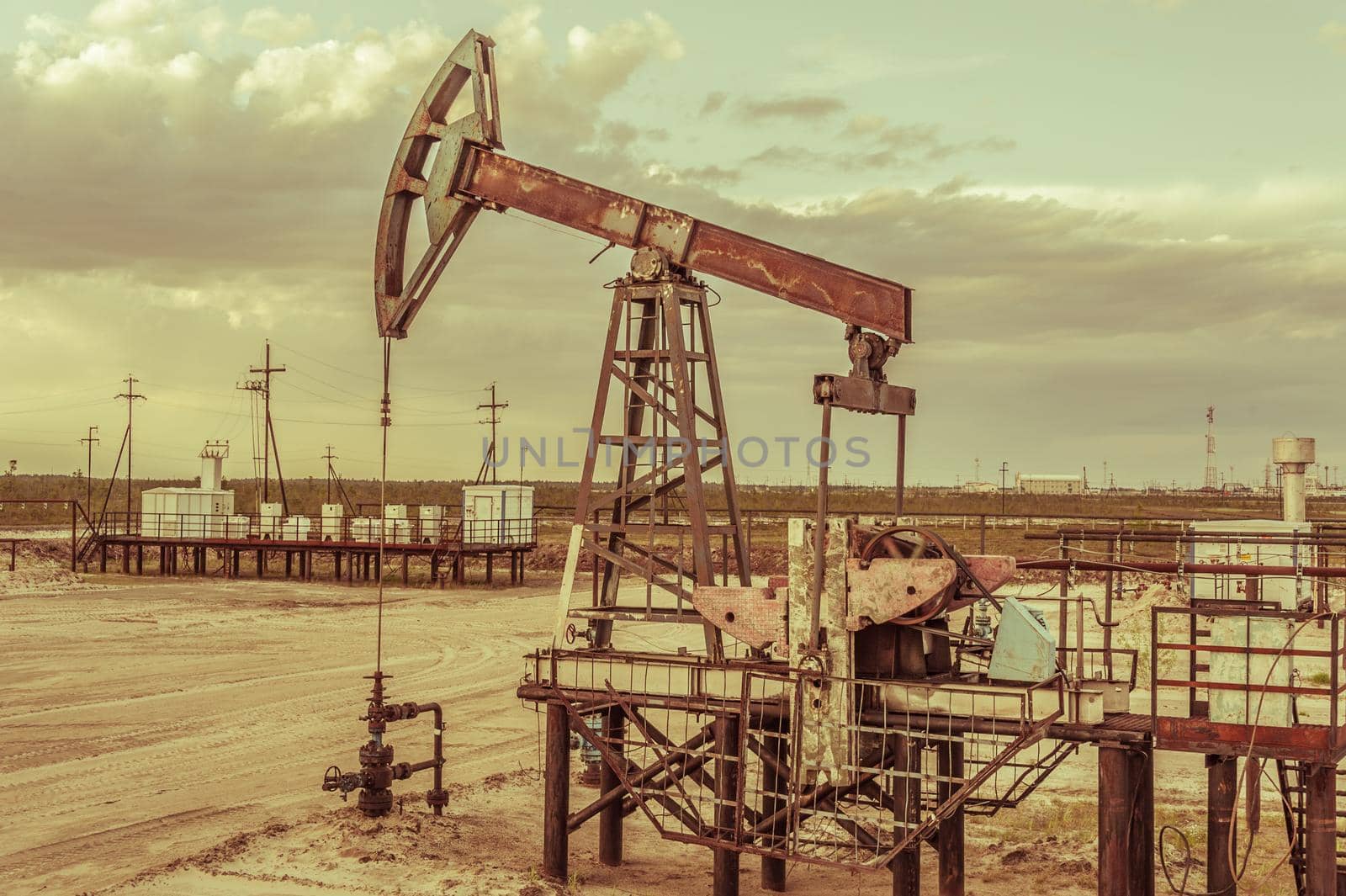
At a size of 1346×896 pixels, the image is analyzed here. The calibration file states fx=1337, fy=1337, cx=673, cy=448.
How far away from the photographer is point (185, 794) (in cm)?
1418

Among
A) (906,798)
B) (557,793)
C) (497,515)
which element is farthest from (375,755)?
(497,515)

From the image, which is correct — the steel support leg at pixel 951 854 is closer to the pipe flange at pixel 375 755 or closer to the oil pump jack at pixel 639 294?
the oil pump jack at pixel 639 294

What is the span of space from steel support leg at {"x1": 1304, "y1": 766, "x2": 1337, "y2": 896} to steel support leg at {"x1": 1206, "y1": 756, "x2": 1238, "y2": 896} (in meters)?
0.73

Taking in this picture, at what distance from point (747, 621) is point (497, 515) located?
32389mm

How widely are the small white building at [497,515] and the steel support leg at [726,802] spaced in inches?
1236

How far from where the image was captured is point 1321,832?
8312 millimetres

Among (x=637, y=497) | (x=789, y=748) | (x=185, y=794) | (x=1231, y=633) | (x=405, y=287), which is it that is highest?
(x=405, y=287)

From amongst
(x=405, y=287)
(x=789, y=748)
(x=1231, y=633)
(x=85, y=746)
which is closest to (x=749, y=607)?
(x=789, y=748)

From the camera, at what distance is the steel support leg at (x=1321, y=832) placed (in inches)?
324

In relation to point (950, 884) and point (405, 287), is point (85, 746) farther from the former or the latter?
point (950, 884)

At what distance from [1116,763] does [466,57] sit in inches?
313

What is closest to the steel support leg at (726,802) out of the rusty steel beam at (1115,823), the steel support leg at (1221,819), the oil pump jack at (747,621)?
the oil pump jack at (747,621)

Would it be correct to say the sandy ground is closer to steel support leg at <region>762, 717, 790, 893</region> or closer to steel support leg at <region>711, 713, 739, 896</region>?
steel support leg at <region>762, 717, 790, 893</region>

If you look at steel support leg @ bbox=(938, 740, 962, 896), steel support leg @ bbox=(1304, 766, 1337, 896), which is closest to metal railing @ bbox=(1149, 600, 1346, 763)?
steel support leg @ bbox=(1304, 766, 1337, 896)
